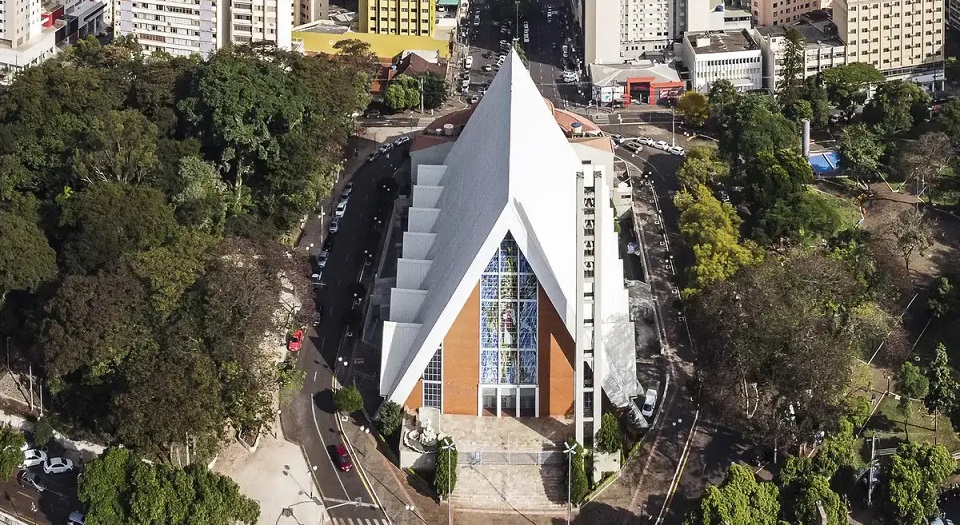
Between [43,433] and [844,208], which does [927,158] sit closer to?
[844,208]

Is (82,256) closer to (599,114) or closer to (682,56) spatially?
(599,114)

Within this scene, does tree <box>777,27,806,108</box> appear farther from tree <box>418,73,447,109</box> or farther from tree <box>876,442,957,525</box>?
tree <box>876,442,957,525</box>

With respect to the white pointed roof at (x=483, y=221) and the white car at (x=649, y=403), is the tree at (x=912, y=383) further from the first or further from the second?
the white pointed roof at (x=483, y=221)

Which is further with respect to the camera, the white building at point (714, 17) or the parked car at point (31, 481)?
the white building at point (714, 17)

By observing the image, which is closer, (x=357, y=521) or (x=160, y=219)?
(x=357, y=521)

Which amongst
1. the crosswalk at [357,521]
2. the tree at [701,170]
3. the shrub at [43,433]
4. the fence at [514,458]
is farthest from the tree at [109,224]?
the tree at [701,170]

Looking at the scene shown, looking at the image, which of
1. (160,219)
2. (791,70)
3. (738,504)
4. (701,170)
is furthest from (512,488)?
(791,70)

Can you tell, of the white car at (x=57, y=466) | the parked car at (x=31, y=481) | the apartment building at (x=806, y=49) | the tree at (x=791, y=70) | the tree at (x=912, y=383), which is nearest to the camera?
the parked car at (x=31, y=481)
